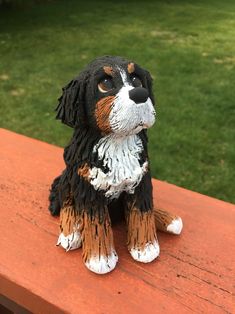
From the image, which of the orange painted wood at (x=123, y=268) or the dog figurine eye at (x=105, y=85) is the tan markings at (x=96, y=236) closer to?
the orange painted wood at (x=123, y=268)

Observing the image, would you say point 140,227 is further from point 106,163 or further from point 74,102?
point 74,102

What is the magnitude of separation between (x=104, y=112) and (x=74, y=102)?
0.07 m

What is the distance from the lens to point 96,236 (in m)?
1.01

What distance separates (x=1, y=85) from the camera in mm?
3377

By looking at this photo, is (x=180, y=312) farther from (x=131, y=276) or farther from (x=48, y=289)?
(x=48, y=289)

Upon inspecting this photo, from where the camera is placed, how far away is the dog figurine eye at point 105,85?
2.93 ft

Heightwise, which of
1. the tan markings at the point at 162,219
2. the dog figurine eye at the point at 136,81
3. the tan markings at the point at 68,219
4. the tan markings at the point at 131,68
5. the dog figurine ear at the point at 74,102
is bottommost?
the tan markings at the point at 162,219

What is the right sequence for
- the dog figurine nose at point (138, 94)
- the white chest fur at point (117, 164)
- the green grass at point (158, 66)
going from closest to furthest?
1. the dog figurine nose at point (138, 94)
2. the white chest fur at point (117, 164)
3. the green grass at point (158, 66)

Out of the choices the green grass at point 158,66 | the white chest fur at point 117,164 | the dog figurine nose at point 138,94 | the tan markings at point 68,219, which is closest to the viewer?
the dog figurine nose at point 138,94

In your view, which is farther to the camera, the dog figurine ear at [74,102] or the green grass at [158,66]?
the green grass at [158,66]

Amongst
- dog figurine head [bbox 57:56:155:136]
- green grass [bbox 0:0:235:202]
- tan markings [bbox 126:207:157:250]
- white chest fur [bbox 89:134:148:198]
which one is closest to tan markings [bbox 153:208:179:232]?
tan markings [bbox 126:207:157:250]

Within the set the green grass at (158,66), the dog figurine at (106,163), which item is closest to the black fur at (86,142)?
the dog figurine at (106,163)

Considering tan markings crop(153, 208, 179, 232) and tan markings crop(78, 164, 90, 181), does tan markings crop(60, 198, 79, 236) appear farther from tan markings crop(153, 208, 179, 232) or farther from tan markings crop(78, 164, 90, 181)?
tan markings crop(153, 208, 179, 232)

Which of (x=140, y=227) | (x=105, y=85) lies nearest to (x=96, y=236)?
(x=140, y=227)
